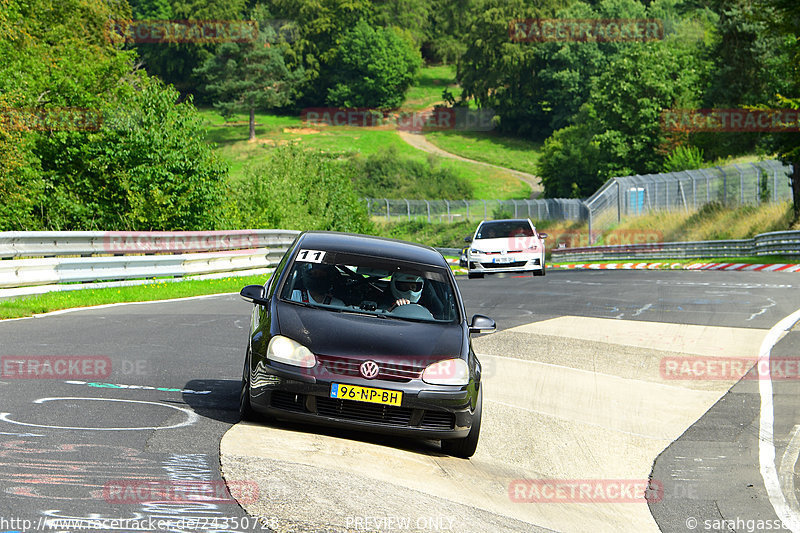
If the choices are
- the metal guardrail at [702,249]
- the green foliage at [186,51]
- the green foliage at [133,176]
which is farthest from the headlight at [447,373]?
the green foliage at [186,51]

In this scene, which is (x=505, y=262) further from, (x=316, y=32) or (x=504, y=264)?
(x=316, y=32)

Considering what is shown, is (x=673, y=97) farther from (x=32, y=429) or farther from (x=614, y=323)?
(x=32, y=429)

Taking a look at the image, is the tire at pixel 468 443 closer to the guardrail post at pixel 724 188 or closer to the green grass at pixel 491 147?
the guardrail post at pixel 724 188

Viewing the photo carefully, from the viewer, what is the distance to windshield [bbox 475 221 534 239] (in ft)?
84.6

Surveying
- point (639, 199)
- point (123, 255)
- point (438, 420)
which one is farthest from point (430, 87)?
point (438, 420)

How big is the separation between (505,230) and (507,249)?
60cm

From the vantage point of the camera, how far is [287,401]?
704 centimetres

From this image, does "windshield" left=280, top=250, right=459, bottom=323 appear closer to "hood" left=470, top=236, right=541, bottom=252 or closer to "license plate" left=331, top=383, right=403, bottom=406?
"license plate" left=331, top=383, right=403, bottom=406

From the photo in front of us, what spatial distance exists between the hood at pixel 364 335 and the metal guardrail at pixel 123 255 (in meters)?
9.72

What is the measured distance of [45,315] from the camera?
14227mm

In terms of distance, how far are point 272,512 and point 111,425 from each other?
237cm

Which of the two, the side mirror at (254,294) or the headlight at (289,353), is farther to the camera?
the side mirror at (254,294)

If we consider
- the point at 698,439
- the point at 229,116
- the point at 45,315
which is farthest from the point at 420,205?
the point at 698,439

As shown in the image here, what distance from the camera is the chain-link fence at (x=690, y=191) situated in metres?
43.0
